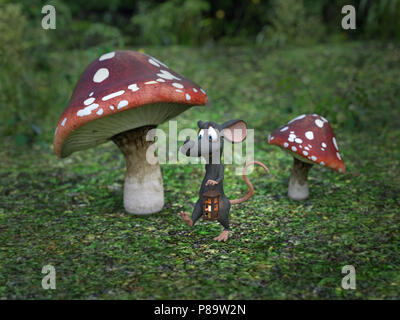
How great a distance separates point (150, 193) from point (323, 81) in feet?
13.9

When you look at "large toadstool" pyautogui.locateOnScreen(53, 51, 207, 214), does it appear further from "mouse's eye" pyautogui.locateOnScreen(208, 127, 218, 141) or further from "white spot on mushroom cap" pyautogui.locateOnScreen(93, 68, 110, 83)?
"mouse's eye" pyautogui.locateOnScreen(208, 127, 218, 141)

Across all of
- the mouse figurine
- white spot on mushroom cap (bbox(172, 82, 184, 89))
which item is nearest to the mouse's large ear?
the mouse figurine

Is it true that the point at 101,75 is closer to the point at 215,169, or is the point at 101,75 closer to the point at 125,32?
the point at 215,169

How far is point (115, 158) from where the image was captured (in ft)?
15.8

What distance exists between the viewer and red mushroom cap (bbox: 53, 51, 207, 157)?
8.82 feet

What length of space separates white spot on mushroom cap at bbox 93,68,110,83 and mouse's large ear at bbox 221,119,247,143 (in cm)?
90

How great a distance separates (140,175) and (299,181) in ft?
4.52

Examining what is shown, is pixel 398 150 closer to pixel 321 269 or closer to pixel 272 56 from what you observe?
pixel 321 269

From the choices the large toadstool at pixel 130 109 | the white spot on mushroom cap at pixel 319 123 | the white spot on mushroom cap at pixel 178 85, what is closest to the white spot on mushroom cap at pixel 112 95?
the large toadstool at pixel 130 109

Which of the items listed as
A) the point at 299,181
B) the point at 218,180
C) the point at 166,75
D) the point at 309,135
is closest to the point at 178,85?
the point at 166,75

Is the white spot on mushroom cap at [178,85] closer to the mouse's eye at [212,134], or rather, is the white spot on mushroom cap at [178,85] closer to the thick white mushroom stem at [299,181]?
the mouse's eye at [212,134]
